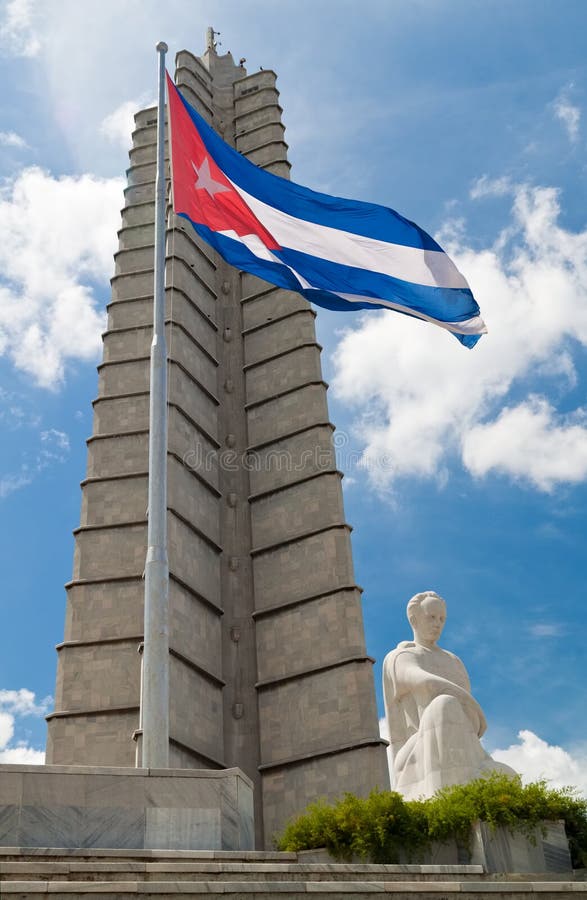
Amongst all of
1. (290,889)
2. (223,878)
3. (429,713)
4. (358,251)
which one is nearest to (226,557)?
(358,251)

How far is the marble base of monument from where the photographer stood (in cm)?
782

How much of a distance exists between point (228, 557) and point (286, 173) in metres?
12.9

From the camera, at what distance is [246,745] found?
64.5ft

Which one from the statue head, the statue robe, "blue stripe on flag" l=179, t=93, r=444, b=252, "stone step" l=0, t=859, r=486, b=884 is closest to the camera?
"stone step" l=0, t=859, r=486, b=884

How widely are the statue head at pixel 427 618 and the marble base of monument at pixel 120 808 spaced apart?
3.55 meters

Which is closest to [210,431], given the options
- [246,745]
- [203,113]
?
[246,745]

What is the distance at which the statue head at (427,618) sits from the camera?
1154cm

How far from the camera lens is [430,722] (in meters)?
10.3

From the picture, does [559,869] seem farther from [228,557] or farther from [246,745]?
[228,557]

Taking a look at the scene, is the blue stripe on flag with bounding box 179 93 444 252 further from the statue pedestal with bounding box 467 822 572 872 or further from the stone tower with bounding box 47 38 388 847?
the statue pedestal with bounding box 467 822 572 872

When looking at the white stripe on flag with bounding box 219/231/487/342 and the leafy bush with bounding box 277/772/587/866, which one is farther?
the white stripe on flag with bounding box 219/231/487/342

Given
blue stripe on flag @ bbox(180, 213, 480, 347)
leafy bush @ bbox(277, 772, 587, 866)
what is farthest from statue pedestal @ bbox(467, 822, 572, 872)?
blue stripe on flag @ bbox(180, 213, 480, 347)

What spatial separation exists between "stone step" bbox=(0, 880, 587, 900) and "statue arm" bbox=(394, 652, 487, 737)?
12.1 feet

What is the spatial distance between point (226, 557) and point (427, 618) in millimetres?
11058
